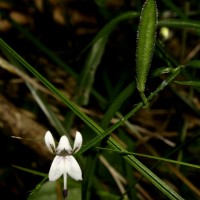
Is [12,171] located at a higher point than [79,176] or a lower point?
lower

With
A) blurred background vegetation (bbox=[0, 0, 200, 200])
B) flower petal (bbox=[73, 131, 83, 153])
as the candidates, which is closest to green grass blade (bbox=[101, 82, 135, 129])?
blurred background vegetation (bbox=[0, 0, 200, 200])

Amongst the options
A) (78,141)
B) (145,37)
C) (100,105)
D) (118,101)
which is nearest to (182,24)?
(118,101)

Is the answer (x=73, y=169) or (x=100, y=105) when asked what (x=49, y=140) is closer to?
(x=73, y=169)

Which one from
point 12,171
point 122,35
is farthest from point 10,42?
point 12,171

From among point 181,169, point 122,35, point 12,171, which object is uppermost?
point 122,35

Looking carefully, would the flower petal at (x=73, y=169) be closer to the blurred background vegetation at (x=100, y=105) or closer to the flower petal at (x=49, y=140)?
the flower petal at (x=49, y=140)

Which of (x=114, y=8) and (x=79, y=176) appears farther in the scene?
(x=114, y=8)

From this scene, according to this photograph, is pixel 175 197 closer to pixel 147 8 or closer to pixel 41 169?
pixel 147 8
